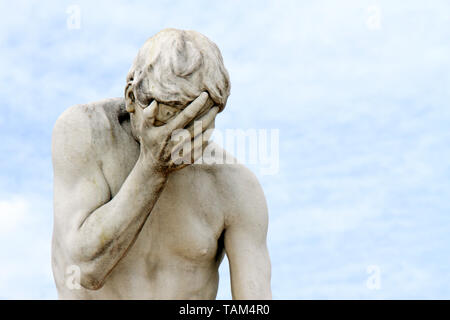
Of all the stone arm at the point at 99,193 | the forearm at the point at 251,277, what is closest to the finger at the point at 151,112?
the stone arm at the point at 99,193

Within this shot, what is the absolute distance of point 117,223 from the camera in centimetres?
629

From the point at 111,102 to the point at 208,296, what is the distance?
1.86m

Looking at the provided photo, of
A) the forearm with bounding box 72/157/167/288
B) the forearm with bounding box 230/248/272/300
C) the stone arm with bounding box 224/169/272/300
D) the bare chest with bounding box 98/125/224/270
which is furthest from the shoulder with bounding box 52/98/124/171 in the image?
the forearm with bounding box 230/248/272/300

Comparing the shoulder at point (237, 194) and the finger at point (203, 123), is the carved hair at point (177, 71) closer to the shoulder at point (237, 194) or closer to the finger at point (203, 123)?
the finger at point (203, 123)

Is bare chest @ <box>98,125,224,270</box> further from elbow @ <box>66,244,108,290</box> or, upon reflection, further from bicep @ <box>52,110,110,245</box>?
elbow @ <box>66,244,108,290</box>

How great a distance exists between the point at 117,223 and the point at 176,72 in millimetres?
1216

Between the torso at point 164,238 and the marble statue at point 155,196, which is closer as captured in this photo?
the marble statue at point 155,196

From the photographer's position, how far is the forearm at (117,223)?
6289 millimetres

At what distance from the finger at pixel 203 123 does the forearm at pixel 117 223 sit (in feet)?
1.43

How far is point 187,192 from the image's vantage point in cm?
711

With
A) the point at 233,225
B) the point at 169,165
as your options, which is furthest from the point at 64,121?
the point at 233,225
